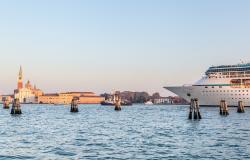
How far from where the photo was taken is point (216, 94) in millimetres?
100875

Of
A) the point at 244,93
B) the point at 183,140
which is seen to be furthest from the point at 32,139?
the point at 244,93

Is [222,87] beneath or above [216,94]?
above

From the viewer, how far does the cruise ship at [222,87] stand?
9931cm

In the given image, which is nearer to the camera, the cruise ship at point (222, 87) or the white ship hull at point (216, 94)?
the white ship hull at point (216, 94)

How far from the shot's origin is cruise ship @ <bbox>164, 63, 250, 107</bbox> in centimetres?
9931

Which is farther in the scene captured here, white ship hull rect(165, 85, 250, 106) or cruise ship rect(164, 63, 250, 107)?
cruise ship rect(164, 63, 250, 107)

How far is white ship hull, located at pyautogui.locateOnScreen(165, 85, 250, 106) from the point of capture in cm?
9894

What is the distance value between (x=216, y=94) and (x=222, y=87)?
205 cm

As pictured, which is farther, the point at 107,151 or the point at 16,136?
the point at 16,136

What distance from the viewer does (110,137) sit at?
37.0 metres

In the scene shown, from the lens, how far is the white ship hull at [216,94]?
9894cm

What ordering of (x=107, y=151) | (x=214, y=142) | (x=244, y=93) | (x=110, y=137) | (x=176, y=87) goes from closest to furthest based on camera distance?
1. (x=107, y=151)
2. (x=214, y=142)
3. (x=110, y=137)
4. (x=244, y=93)
5. (x=176, y=87)

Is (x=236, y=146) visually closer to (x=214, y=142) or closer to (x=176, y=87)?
(x=214, y=142)

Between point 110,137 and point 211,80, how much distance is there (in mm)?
70740
